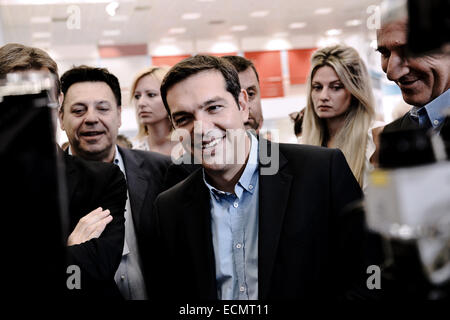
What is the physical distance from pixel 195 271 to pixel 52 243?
2.71 ft

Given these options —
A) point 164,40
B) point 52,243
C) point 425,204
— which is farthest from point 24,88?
point 164,40

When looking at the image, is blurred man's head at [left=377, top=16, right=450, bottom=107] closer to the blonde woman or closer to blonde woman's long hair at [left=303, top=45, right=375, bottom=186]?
blonde woman's long hair at [left=303, top=45, right=375, bottom=186]

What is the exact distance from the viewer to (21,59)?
5.65 feet

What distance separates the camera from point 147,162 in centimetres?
213

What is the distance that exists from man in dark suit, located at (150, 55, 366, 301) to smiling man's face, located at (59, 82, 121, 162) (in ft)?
2.05

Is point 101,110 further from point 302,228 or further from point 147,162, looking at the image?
point 302,228

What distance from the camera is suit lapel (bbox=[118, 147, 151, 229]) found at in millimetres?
1899

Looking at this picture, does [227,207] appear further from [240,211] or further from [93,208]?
[93,208]

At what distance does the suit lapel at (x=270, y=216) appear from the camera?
1257mm

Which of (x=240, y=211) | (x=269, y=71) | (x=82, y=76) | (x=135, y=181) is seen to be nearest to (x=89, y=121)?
(x=82, y=76)

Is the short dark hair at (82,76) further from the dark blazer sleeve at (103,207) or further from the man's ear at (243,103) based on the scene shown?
the man's ear at (243,103)

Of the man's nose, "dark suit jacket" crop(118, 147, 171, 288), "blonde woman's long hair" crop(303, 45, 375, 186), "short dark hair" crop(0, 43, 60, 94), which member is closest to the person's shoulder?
"dark suit jacket" crop(118, 147, 171, 288)

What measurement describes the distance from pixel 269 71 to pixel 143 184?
6.57 meters

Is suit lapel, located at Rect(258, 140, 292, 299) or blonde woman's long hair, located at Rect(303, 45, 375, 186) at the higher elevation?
blonde woman's long hair, located at Rect(303, 45, 375, 186)
